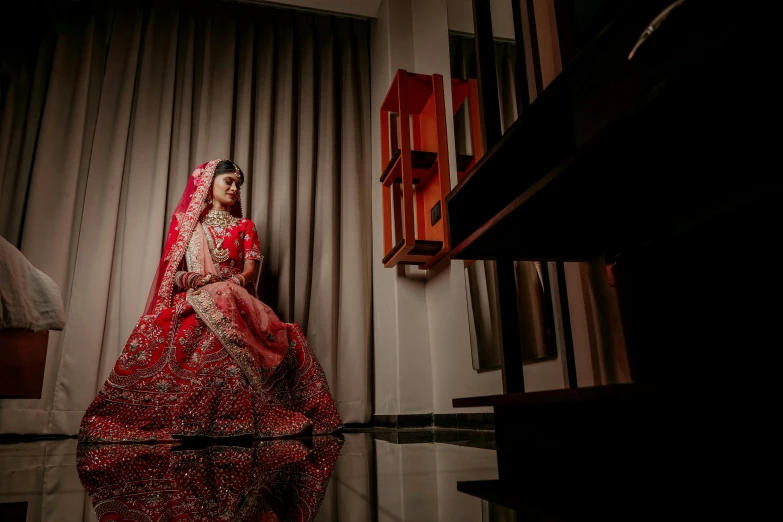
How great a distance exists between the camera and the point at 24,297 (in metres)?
1.64

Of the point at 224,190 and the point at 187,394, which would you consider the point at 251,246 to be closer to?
the point at 224,190

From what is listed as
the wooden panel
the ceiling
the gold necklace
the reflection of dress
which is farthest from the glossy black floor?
the ceiling

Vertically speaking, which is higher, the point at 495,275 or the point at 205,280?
the point at 205,280

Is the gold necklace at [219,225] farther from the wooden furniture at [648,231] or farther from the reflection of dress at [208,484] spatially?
the wooden furniture at [648,231]

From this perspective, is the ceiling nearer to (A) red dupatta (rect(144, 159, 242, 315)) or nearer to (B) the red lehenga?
(A) red dupatta (rect(144, 159, 242, 315))

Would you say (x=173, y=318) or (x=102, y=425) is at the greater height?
(x=173, y=318)

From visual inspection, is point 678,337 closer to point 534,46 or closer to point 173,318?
point 534,46

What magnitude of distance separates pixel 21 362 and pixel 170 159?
1330 mm

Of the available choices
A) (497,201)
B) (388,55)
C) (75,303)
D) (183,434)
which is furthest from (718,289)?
(75,303)

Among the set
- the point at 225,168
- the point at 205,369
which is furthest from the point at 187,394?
the point at 225,168

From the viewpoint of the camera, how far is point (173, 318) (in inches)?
73.6

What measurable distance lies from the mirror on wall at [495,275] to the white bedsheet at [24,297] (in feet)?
4.52

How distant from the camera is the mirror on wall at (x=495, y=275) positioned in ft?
4.77

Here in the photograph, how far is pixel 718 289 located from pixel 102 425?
1663mm
